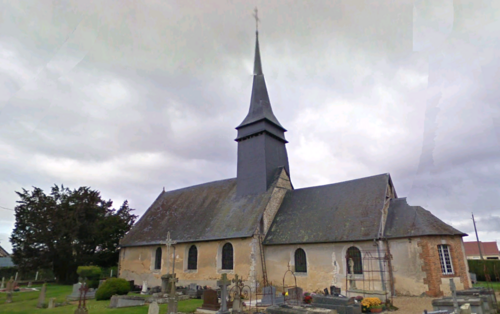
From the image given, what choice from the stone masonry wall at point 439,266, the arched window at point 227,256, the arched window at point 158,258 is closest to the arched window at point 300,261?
the arched window at point 227,256

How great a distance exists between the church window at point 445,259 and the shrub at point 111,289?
1548 centimetres

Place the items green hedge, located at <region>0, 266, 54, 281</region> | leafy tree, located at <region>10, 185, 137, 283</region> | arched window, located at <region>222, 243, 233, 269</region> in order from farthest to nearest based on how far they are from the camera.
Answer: green hedge, located at <region>0, 266, 54, 281</region> → leafy tree, located at <region>10, 185, 137, 283</region> → arched window, located at <region>222, 243, 233, 269</region>

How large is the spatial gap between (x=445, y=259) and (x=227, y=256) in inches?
436

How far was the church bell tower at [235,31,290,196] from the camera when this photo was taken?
69.2ft

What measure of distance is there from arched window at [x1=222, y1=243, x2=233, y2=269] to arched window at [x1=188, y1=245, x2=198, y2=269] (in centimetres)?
226

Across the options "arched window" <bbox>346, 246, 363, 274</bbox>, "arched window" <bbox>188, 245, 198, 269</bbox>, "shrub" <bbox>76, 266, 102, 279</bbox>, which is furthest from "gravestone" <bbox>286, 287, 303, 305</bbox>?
"shrub" <bbox>76, 266, 102, 279</bbox>

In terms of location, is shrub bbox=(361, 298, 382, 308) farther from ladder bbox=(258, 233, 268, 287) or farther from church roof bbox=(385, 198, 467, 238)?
ladder bbox=(258, 233, 268, 287)

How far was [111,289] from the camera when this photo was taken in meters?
16.1

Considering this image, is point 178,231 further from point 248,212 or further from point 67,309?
point 67,309

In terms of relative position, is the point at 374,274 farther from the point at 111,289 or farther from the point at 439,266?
the point at 111,289

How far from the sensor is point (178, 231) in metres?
21.7

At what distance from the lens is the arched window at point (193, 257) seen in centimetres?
1997

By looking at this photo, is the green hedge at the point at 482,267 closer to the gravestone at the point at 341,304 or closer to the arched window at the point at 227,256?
the gravestone at the point at 341,304

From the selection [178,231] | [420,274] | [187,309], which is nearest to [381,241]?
[420,274]
